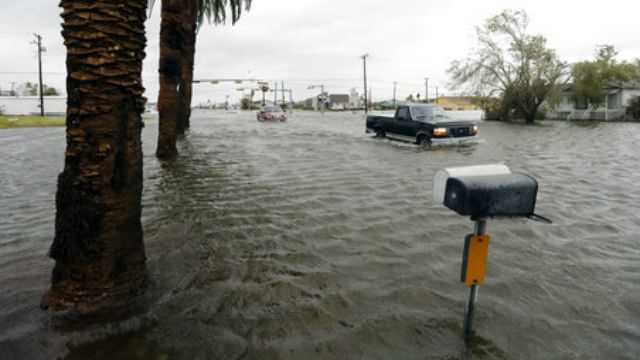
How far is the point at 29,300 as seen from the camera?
10.7 ft

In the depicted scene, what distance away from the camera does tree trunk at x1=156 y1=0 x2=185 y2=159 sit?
11.6m

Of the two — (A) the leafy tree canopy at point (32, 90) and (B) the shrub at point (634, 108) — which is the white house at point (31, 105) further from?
(B) the shrub at point (634, 108)

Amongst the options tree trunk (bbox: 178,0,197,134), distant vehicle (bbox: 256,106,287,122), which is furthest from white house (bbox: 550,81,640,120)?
tree trunk (bbox: 178,0,197,134)

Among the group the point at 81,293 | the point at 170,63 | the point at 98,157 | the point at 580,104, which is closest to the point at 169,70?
the point at 170,63

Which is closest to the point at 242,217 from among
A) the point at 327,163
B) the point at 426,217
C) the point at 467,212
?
the point at 426,217

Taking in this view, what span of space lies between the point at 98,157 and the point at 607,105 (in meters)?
50.4

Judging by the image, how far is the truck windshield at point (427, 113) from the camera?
15.4 meters

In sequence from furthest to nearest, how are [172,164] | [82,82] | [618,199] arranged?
[172,164] < [618,199] < [82,82]

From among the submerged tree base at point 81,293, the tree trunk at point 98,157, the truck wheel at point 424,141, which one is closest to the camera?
the tree trunk at point 98,157

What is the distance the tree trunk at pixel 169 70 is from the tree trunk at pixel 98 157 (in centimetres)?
926

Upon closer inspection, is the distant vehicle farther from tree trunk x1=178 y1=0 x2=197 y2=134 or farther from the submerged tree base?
the submerged tree base

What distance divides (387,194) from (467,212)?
4873 millimetres

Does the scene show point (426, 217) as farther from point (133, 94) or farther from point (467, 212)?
point (133, 94)

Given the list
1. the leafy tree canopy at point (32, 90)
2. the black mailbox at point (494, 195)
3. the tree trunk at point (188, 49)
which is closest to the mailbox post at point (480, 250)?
the black mailbox at point (494, 195)
